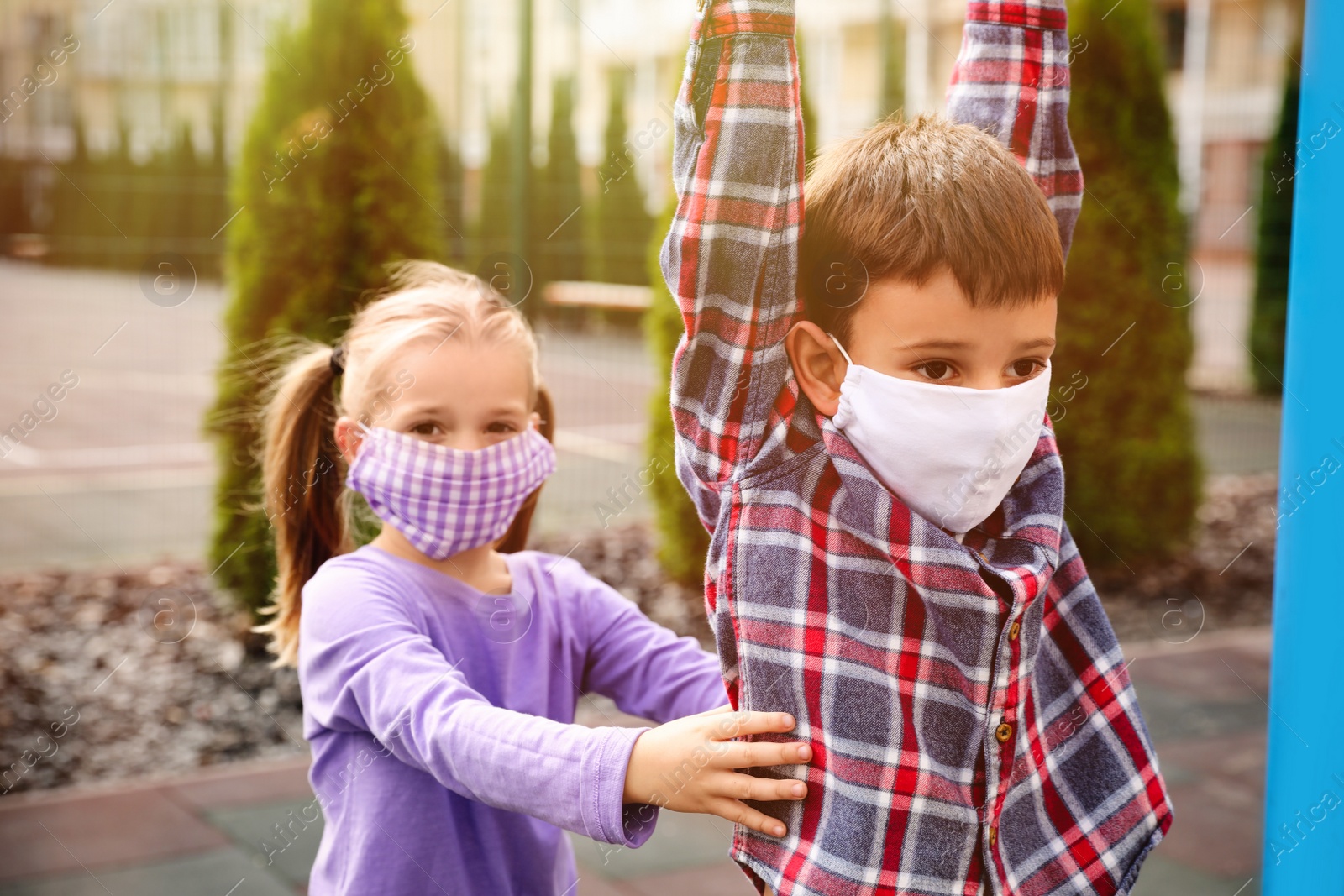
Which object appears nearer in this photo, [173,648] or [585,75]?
[173,648]

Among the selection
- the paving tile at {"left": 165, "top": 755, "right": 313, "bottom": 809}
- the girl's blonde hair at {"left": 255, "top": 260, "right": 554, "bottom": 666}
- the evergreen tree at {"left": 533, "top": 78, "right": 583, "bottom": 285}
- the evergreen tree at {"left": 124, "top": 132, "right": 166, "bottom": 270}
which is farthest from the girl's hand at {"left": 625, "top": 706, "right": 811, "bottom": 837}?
the evergreen tree at {"left": 124, "top": 132, "right": 166, "bottom": 270}

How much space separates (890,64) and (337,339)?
7922 mm

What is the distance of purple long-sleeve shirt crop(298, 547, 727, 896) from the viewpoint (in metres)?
1.10

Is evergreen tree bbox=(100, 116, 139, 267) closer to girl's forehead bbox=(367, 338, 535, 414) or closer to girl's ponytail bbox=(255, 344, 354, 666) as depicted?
girl's ponytail bbox=(255, 344, 354, 666)

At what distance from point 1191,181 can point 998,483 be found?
12692 mm

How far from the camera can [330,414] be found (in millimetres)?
1590

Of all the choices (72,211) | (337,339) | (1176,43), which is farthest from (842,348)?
(1176,43)

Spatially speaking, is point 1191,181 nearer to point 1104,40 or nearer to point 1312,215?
point 1104,40

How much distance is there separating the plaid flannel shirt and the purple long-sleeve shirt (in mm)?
164

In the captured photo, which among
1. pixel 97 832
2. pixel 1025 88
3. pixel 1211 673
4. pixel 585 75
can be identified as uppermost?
pixel 585 75

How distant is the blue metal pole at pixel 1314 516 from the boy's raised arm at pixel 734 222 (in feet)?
1.97

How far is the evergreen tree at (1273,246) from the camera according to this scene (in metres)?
10.6

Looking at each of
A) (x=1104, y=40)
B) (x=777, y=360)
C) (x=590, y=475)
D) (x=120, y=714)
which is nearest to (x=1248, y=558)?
(x=1104, y=40)

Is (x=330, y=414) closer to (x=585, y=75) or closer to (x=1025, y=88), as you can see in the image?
(x=1025, y=88)
